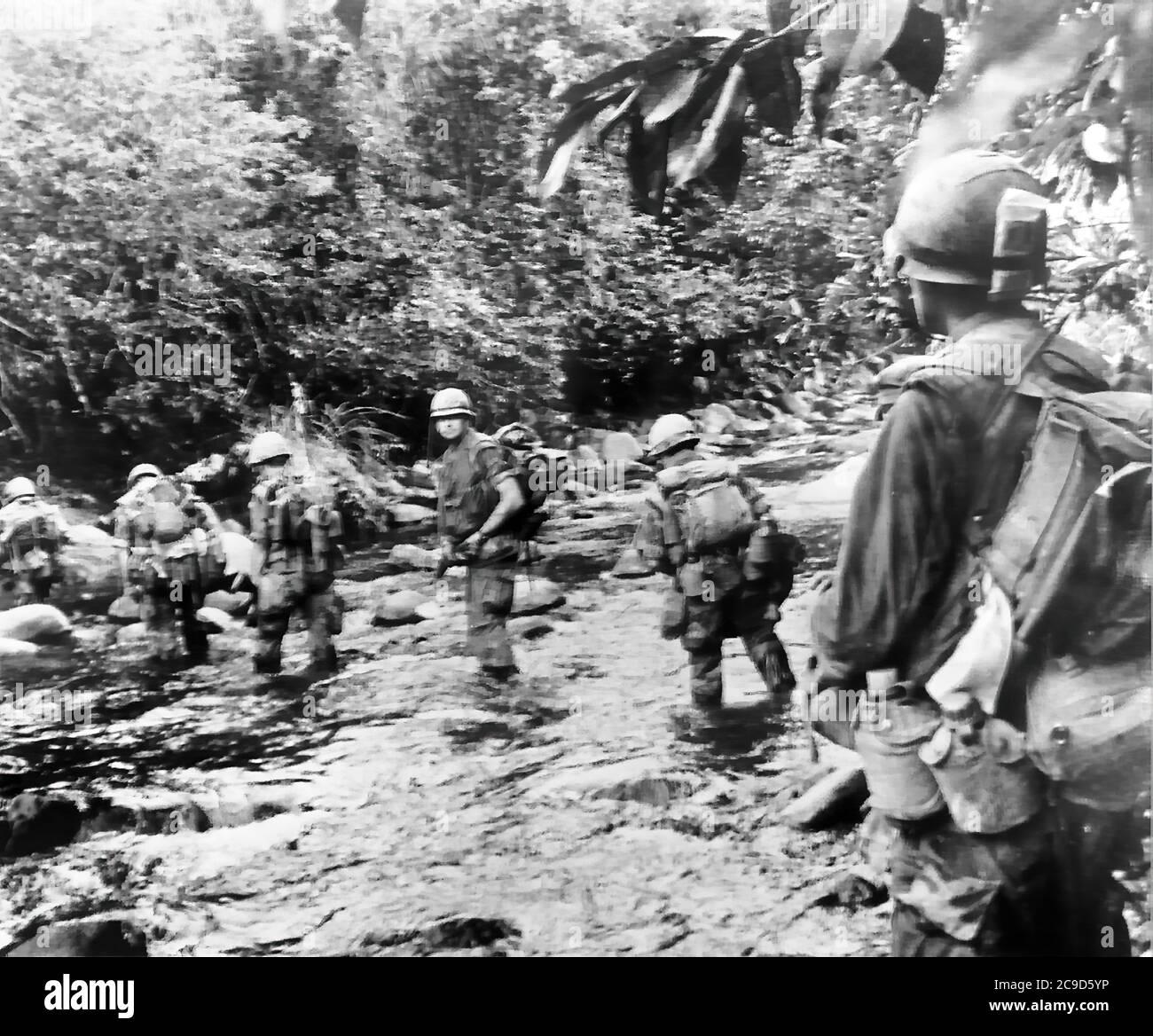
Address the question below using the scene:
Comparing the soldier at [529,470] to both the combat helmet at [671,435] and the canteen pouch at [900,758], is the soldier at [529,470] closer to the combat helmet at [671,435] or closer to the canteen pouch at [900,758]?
the combat helmet at [671,435]

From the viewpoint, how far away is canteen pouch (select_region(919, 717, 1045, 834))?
10.4ft

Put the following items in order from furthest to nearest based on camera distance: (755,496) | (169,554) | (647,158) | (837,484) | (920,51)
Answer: (169,554) < (755,496) < (837,484) < (647,158) < (920,51)

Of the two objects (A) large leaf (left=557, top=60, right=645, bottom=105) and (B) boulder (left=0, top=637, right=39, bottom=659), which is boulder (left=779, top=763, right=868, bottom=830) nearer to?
(A) large leaf (left=557, top=60, right=645, bottom=105)

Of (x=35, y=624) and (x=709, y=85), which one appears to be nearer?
(x=709, y=85)

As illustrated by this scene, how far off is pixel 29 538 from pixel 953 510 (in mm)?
2936

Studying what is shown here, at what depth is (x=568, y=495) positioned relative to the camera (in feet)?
11.5

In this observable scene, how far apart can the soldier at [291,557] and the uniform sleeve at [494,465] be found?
0.51 meters

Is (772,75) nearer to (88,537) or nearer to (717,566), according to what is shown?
(717,566)

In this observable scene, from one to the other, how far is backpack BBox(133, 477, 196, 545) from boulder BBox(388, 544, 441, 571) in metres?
0.67

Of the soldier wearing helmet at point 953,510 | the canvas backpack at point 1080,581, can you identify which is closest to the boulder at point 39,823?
the soldier wearing helmet at point 953,510

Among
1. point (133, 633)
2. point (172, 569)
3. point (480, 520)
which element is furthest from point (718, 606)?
point (133, 633)

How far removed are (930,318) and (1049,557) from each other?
790mm

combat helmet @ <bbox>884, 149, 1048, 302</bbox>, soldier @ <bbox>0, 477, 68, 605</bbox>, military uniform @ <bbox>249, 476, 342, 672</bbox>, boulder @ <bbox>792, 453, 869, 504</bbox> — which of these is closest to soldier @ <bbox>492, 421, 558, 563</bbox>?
military uniform @ <bbox>249, 476, 342, 672</bbox>
